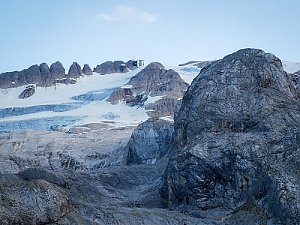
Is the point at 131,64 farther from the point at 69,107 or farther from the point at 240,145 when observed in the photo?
the point at 240,145

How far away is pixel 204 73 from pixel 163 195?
9.11m

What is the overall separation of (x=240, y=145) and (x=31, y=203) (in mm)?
12673

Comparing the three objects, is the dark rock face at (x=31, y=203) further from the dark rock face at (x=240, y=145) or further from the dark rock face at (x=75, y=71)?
the dark rock face at (x=75, y=71)

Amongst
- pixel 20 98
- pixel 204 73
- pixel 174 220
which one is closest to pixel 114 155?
pixel 204 73

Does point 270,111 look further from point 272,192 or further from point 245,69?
point 272,192

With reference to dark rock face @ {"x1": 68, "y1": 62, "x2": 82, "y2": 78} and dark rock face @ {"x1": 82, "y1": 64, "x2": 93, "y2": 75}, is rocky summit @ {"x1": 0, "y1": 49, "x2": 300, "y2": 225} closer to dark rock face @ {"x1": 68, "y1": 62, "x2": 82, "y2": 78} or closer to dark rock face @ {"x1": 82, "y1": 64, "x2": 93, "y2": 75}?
dark rock face @ {"x1": 68, "y1": 62, "x2": 82, "y2": 78}

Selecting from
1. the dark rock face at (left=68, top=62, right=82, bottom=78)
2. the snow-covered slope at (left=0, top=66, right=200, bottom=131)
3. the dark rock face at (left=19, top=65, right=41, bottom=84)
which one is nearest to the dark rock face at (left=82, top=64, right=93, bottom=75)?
the snow-covered slope at (left=0, top=66, right=200, bottom=131)

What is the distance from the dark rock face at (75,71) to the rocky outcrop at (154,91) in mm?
26850

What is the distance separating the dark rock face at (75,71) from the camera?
162 metres

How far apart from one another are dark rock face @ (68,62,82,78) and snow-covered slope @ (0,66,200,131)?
101 inches

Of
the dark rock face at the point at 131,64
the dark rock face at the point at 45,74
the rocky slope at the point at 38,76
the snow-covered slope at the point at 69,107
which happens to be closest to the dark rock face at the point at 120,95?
the snow-covered slope at the point at 69,107

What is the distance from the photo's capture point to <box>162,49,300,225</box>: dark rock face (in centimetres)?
2462

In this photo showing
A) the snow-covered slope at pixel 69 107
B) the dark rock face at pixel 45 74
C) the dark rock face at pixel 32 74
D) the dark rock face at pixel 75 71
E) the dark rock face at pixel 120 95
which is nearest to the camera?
the snow-covered slope at pixel 69 107

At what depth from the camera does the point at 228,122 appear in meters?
31.0
